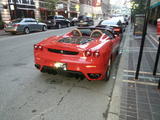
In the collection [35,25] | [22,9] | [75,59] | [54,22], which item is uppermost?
[22,9]

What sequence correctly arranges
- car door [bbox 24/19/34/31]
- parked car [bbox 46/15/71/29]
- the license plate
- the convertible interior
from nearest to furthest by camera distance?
1. the license plate
2. the convertible interior
3. car door [bbox 24/19/34/31]
4. parked car [bbox 46/15/71/29]

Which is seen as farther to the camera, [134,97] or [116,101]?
[134,97]

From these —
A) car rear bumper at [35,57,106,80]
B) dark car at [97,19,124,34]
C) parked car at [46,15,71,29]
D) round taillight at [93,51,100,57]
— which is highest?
parked car at [46,15,71,29]

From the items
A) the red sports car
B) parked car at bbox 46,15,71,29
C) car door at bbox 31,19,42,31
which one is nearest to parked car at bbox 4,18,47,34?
car door at bbox 31,19,42,31

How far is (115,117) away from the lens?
7.75ft

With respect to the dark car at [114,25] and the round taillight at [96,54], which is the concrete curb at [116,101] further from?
the dark car at [114,25]

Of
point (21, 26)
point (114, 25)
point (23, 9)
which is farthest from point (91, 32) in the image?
point (23, 9)

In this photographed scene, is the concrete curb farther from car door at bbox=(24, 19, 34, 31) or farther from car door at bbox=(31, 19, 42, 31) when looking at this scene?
car door at bbox=(31, 19, 42, 31)

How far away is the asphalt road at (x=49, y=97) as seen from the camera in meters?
2.41

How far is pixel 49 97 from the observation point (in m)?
2.93

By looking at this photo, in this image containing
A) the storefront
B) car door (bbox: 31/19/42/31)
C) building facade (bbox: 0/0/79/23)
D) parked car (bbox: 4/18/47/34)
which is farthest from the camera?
the storefront

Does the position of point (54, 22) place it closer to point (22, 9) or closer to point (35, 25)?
point (35, 25)

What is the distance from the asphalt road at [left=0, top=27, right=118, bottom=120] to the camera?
2.41m

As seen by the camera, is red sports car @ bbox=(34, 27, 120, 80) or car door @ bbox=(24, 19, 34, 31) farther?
car door @ bbox=(24, 19, 34, 31)
